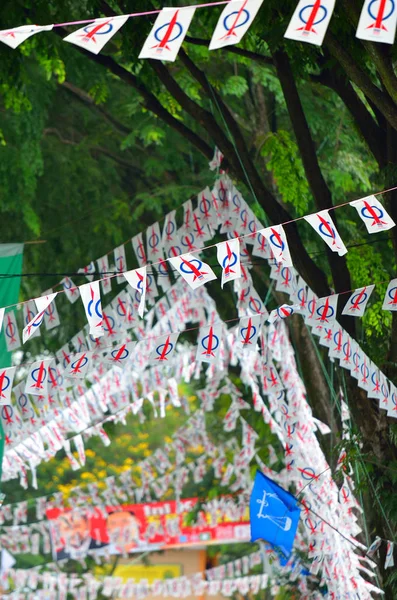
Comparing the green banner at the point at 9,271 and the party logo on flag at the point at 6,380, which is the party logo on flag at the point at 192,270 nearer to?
the party logo on flag at the point at 6,380

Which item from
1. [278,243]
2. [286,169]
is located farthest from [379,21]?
[286,169]

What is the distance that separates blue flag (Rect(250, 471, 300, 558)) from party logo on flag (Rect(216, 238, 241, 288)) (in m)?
3.06

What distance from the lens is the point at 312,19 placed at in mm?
4207

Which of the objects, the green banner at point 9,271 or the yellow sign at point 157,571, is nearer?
the green banner at point 9,271

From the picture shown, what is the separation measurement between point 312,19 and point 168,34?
625mm

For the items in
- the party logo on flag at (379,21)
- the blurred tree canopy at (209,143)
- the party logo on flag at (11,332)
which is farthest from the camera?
the party logo on flag at (11,332)

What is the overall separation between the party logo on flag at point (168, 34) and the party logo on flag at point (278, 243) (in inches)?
56.3

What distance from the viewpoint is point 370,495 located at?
7.73 metres

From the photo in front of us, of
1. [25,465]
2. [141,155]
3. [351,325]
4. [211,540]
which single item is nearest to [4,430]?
Answer: [25,465]

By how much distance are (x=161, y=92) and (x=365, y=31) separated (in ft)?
17.2

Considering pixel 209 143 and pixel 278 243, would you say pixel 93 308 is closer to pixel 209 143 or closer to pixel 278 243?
pixel 278 243

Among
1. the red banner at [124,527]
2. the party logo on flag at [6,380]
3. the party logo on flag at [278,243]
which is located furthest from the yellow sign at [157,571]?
the party logo on flag at [278,243]

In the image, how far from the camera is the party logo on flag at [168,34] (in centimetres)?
440

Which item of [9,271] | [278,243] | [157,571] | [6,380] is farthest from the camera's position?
[157,571]
